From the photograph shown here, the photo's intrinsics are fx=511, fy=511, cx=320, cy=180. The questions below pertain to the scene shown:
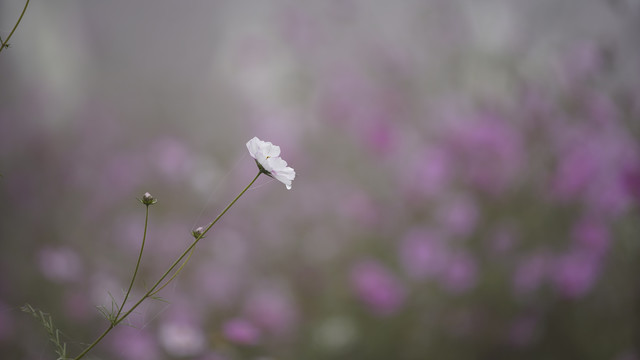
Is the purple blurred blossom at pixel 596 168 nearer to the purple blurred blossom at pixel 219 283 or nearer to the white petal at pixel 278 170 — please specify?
the purple blurred blossom at pixel 219 283

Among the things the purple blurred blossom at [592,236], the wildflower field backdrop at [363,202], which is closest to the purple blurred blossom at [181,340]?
the wildflower field backdrop at [363,202]

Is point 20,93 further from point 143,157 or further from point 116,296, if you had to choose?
point 116,296

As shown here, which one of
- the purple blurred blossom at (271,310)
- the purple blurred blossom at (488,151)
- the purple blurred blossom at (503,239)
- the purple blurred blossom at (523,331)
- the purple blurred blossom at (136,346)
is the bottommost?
the purple blurred blossom at (136,346)

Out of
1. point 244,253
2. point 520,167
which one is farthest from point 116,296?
point 520,167

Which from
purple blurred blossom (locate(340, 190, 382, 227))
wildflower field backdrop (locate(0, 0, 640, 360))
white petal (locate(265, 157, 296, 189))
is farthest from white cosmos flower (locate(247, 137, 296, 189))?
purple blurred blossom (locate(340, 190, 382, 227))

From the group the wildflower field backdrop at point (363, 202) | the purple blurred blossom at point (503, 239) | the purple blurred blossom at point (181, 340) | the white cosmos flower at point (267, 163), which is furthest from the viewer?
the purple blurred blossom at point (503, 239)

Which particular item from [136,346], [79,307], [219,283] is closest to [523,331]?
[219,283]
